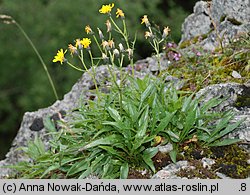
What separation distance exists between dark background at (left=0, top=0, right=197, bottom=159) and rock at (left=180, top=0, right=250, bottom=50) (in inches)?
134

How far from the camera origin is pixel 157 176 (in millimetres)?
3963

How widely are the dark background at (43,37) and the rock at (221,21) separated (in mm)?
3415

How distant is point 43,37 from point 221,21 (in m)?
4.99

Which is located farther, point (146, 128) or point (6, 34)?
point (6, 34)

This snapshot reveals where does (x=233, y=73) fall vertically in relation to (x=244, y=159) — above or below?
above

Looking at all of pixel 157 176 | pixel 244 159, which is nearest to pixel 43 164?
pixel 157 176

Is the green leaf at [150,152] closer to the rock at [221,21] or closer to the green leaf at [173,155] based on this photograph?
the green leaf at [173,155]

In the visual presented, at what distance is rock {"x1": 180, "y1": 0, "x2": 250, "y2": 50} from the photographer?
592 centimetres

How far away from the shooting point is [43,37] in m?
10.5

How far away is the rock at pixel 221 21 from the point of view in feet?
19.4
